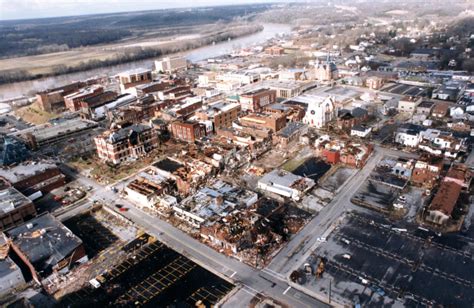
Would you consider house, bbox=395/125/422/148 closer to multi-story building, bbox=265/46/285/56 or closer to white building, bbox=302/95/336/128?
white building, bbox=302/95/336/128

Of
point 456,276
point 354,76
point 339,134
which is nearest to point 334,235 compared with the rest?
point 456,276

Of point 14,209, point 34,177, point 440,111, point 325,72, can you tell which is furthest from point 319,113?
point 14,209

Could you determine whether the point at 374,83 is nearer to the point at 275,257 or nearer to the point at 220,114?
the point at 220,114

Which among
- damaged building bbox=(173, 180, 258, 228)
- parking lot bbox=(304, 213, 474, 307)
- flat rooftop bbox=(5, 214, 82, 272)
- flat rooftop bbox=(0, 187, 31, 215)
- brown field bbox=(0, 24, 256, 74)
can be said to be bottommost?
parking lot bbox=(304, 213, 474, 307)

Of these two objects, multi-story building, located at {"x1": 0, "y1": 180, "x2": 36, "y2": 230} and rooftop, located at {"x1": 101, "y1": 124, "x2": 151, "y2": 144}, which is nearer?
multi-story building, located at {"x1": 0, "y1": 180, "x2": 36, "y2": 230}

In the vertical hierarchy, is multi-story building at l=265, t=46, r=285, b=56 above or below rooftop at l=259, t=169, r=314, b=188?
above

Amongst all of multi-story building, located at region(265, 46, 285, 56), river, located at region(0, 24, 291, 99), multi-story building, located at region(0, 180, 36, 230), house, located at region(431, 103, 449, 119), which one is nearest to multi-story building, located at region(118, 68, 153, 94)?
river, located at region(0, 24, 291, 99)

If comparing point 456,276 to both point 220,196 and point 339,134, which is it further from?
point 339,134
